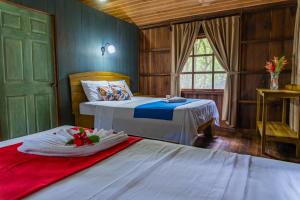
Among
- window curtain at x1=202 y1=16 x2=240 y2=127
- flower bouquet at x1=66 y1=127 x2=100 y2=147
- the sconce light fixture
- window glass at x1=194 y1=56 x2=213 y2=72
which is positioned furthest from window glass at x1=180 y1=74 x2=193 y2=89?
flower bouquet at x1=66 y1=127 x2=100 y2=147

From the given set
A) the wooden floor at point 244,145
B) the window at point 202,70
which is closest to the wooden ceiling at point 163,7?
the window at point 202,70

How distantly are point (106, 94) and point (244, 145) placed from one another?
7.49 feet

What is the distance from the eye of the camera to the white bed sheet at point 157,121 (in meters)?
2.46

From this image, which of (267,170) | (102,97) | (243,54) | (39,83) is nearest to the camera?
(267,170)

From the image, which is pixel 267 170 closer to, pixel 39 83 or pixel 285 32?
pixel 39 83

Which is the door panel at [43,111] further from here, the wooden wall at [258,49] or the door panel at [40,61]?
the wooden wall at [258,49]

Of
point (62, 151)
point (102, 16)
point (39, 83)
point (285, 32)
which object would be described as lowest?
point (62, 151)

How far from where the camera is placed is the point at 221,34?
→ 3959 mm

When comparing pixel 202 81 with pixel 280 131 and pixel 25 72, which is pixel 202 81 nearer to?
pixel 280 131

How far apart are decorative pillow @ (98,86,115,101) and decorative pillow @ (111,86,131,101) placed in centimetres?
6

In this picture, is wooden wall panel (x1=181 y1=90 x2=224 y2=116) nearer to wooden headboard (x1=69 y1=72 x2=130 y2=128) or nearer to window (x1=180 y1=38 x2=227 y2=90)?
window (x1=180 y1=38 x2=227 y2=90)

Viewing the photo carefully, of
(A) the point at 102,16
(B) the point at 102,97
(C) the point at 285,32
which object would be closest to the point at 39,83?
(B) the point at 102,97

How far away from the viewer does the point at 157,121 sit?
102 inches

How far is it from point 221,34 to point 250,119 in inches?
66.6
